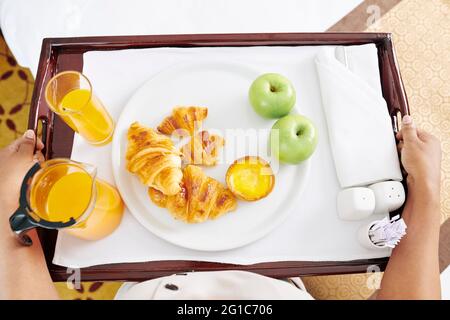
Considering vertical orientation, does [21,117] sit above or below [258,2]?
below

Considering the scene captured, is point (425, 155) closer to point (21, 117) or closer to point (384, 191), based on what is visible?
point (384, 191)

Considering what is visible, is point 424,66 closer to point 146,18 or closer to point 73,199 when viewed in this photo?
point 146,18

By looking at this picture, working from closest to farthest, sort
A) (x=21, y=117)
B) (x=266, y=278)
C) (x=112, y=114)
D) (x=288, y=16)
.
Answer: (x=266, y=278) → (x=112, y=114) → (x=288, y=16) → (x=21, y=117)

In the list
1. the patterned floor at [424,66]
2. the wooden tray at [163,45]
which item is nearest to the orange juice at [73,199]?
the wooden tray at [163,45]

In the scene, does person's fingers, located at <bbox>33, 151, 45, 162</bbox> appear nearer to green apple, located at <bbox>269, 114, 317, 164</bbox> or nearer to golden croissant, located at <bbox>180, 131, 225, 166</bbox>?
golden croissant, located at <bbox>180, 131, 225, 166</bbox>

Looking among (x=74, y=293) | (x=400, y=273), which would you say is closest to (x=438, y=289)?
(x=400, y=273)

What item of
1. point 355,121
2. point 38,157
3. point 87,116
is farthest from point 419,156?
point 38,157

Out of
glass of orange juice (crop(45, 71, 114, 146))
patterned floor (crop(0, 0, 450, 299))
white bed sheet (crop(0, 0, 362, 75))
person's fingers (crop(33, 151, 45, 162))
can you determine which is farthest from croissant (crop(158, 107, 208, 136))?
patterned floor (crop(0, 0, 450, 299))
